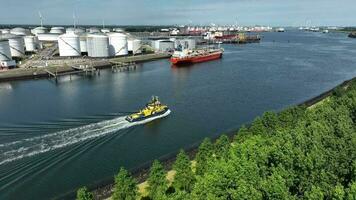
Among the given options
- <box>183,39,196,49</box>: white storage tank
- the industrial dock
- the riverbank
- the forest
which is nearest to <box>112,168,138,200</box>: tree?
the forest

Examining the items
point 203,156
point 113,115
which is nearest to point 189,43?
point 113,115

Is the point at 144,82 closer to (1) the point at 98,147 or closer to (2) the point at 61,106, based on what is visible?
(2) the point at 61,106

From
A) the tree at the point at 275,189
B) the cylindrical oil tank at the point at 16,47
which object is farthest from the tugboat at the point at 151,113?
the cylindrical oil tank at the point at 16,47

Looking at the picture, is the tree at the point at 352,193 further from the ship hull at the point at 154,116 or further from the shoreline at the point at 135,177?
the ship hull at the point at 154,116

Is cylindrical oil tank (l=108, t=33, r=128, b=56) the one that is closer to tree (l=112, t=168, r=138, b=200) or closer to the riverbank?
the riverbank

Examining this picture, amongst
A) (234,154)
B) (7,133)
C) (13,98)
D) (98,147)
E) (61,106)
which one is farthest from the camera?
(13,98)

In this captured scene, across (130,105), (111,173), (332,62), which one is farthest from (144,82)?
(332,62)
